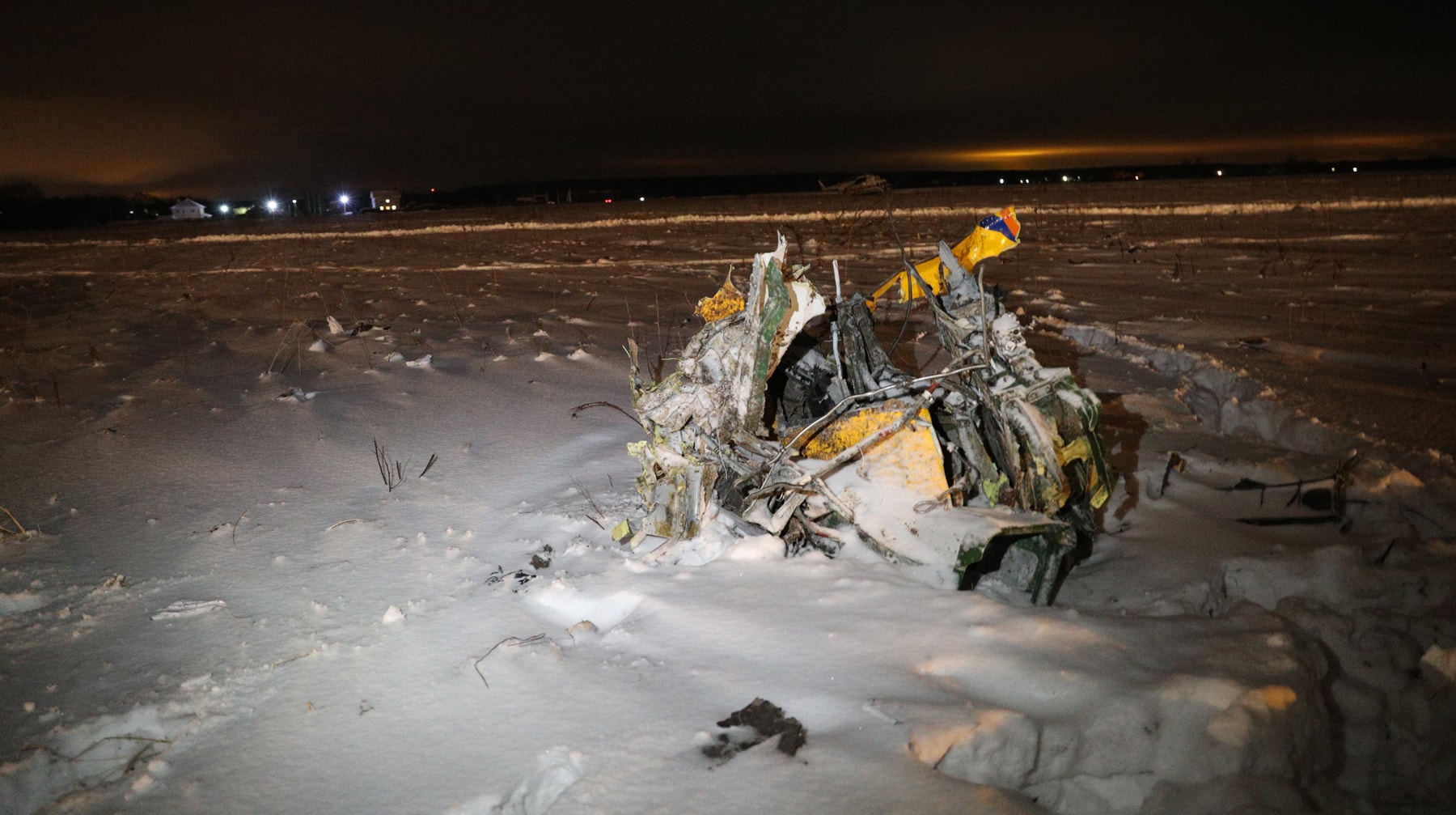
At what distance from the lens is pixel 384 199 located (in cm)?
5184

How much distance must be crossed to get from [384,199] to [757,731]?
57345 mm

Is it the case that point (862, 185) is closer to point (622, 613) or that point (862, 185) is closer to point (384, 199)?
point (622, 613)

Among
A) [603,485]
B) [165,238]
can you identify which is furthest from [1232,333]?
[165,238]

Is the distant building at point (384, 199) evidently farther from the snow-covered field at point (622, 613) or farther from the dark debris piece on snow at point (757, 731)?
the dark debris piece on snow at point (757, 731)

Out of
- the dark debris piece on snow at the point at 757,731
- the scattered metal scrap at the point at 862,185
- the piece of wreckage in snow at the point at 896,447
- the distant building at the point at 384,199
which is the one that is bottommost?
the dark debris piece on snow at the point at 757,731

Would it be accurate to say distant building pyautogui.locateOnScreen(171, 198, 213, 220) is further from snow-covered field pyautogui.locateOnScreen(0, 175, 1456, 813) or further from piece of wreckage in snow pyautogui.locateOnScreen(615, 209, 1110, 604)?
piece of wreckage in snow pyautogui.locateOnScreen(615, 209, 1110, 604)

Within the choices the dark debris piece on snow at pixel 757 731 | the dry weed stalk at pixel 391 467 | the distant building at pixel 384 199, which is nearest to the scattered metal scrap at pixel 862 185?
the dark debris piece on snow at pixel 757 731

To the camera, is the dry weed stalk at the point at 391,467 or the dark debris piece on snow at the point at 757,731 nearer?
the dark debris piece on snow at the point at 757,731

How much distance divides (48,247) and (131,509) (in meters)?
22.4

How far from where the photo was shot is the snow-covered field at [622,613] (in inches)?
66.9

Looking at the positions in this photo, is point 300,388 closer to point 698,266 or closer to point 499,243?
point 698,266

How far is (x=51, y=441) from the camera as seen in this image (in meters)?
3.83

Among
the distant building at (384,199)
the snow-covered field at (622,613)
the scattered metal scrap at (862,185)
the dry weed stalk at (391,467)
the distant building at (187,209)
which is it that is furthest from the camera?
the distant building at (187,209)

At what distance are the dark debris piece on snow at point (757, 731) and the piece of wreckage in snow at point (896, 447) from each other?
2.41 ft
